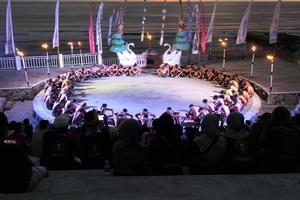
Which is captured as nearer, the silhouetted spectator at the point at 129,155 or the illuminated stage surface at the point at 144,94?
the silhouetted spectator at the point at 129,155

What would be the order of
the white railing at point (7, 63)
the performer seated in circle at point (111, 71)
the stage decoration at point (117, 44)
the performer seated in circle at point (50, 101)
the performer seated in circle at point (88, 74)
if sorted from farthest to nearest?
the white railing at point (7, 63), the stage decoration at point (117, 44), the performer seated in circle at point (111, 71), the performer seated in circle at point (88, 74), the performer seated in circle at point (50, 101)

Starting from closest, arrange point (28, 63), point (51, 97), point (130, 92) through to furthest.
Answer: point (51, 97) → point (130, 92) → point (28, 63)

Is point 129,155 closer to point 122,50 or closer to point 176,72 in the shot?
point 176,72

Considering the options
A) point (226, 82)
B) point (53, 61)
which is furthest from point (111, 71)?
point (226, 82)

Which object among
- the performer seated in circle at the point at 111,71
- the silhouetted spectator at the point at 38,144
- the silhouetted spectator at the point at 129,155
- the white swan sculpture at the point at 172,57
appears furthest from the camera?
the white swan sculpture at the point at 172,57

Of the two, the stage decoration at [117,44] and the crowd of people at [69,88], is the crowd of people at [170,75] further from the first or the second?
the stage decoration at [117,44]

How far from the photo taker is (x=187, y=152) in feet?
19.4

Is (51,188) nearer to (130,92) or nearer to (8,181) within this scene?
(8,181)

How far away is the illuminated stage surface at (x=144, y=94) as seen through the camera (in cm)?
1916

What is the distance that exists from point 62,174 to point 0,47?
145 feet

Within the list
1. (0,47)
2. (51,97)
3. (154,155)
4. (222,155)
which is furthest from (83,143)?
(0,47)

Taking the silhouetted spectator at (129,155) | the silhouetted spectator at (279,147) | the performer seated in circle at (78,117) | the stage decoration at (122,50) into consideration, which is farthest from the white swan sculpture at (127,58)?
the silhouetted spectator at (129,155)

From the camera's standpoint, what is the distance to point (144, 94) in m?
21.5

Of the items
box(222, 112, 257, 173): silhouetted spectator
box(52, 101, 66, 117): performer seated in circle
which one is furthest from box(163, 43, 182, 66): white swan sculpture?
box(222, 112, 257, 173): silhouetted spectator
